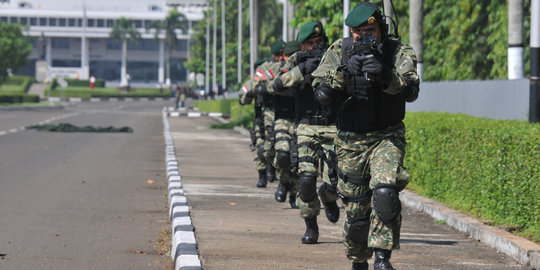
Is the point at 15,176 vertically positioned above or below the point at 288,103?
below

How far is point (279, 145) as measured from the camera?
11.6 meters

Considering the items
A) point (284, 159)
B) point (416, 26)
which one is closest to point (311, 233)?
point (284, 159)

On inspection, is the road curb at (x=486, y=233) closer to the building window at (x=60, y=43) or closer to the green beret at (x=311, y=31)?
the green beret at (x=311, y=31)

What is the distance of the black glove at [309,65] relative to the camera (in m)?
9.66

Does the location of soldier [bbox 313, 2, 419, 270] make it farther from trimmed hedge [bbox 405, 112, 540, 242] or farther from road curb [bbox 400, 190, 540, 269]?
trimmed hedge [bbox 405, 112, 540, 242]

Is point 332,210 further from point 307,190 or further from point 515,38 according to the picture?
point 515,38

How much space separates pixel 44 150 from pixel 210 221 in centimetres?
1365

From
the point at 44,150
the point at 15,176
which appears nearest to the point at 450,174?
the point at 15,176

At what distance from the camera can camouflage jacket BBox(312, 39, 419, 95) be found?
22.7ft

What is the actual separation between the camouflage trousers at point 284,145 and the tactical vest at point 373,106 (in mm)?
4273

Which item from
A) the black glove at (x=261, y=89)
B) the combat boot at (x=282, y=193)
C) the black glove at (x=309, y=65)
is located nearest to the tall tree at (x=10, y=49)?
the black glove at (x=261, y=89)

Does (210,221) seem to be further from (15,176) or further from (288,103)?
(15,176)

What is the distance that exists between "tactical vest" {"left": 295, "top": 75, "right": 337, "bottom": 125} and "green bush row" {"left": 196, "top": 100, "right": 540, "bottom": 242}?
5.25 feet

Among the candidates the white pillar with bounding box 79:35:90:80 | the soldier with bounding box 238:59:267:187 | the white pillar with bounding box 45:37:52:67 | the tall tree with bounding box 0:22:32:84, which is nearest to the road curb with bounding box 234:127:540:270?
the soldier with bounding box 238:59:267:187
